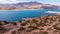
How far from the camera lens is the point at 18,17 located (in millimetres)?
3643

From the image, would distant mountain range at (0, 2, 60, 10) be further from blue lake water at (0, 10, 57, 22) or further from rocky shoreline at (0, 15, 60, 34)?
rocky shoreline at (0, 15, 60, 34)

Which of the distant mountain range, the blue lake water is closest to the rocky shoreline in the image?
the blue lake water

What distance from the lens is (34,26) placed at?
11.8 feet

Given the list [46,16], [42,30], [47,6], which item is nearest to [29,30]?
[42,30]

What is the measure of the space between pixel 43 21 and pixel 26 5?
2.27ft

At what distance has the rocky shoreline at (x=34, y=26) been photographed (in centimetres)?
351

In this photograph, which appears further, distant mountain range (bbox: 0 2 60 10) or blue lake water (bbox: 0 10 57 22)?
distant mountain range (bbox: 0 2 60 10)

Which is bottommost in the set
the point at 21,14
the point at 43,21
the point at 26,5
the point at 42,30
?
the point at 42,30

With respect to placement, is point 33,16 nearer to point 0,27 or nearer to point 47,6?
point 47,6

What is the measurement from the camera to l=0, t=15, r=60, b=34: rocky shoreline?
3.51 metres

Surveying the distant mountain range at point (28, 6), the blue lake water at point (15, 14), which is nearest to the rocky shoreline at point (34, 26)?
the blue lake water at point (15, 14)

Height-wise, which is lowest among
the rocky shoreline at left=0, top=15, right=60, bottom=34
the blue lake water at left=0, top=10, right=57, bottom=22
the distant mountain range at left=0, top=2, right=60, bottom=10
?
the rocky shoreline at left=0, top=15, right=60, bottom=34

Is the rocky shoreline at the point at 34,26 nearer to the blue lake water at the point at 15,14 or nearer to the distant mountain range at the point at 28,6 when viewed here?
the blue lake water at the point at 15,14

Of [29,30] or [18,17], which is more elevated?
[18,17]
